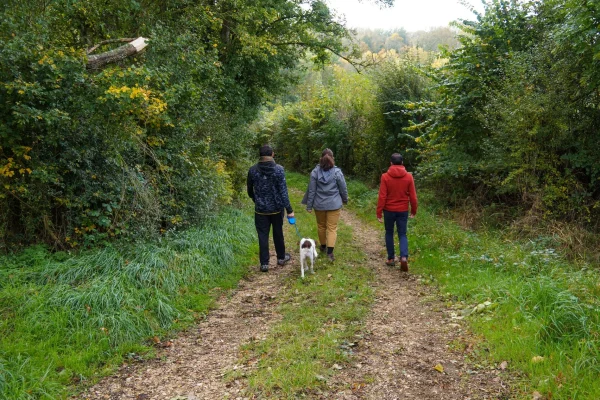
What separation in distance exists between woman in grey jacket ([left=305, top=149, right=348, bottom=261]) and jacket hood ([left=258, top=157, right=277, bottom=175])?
82cm

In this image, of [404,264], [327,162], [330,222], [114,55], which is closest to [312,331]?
[404,264]

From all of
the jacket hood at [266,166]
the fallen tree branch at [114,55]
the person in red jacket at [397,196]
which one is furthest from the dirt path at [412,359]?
the fallen tree branch at [114,55]

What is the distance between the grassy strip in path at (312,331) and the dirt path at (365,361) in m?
0.15

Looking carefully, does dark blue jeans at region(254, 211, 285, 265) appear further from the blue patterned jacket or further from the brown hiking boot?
the brown hiking boot

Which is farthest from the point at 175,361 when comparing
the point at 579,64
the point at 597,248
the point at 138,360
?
the point at 579,64

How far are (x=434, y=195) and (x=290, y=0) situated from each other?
784cm

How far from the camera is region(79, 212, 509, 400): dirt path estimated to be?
350cm

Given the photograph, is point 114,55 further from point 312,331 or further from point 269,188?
point 312,331

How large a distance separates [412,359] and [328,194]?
12.4 feet

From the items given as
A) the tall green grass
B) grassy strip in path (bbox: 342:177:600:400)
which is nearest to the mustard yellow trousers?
grassy strip in path (bbox: 342:177:600:400)

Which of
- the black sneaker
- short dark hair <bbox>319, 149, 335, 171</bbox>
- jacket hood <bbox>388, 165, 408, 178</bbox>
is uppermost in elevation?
short dark hair <bbox>319, 149, 335, 171</bbox>

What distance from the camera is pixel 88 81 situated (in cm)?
516

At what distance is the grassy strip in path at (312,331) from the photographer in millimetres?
3582

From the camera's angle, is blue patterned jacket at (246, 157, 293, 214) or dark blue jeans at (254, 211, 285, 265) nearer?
blue patterned jacket at (246, 157, 293, 214)
